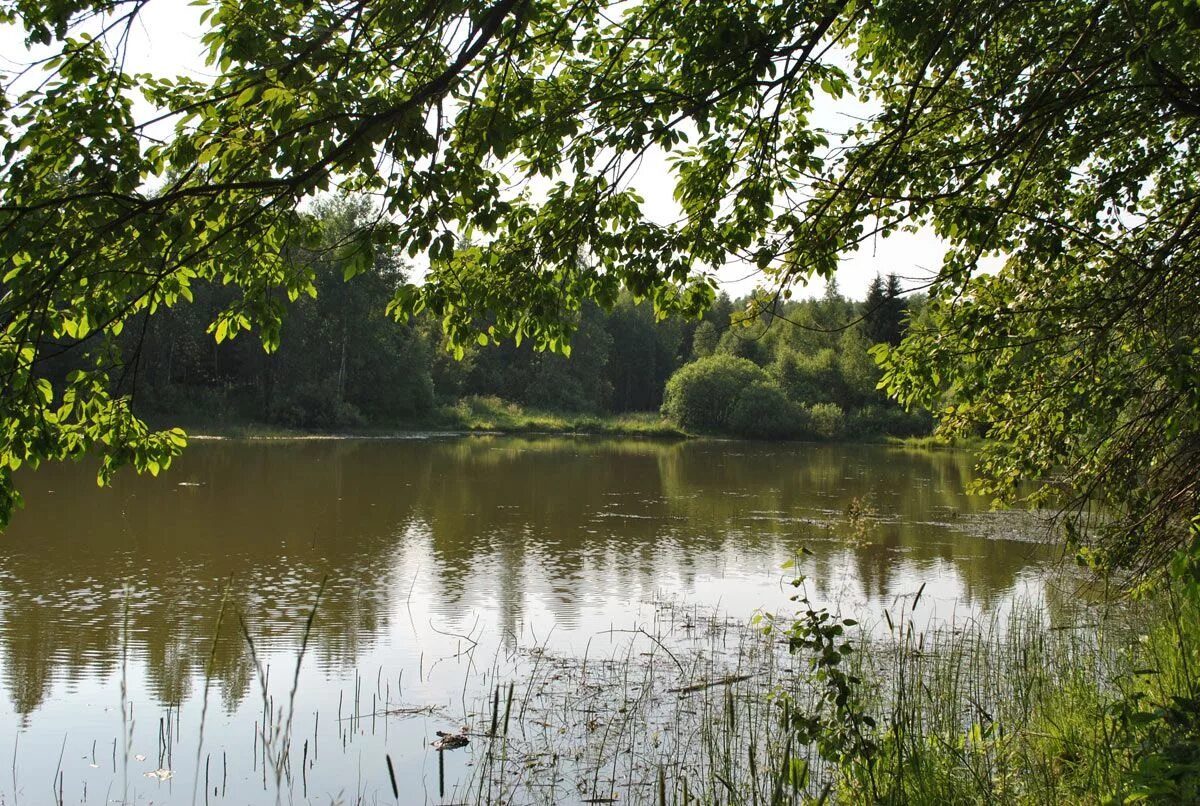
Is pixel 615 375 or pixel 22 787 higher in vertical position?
pixel 615 375

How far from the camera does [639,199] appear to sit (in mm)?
5898

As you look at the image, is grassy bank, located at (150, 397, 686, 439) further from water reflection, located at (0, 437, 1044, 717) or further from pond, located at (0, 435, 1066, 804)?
pond, located at (0, 435, 1066, 804)

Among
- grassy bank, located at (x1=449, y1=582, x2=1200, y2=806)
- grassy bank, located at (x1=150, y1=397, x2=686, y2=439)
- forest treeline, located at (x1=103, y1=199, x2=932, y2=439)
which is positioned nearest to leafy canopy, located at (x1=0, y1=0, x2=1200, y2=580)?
grassy bank, located at (x1=449, y1=582, x2=1200, y2=806)

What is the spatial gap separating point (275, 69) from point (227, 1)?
2.51 ft

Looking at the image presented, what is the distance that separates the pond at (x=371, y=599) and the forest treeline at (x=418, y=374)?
12263mm

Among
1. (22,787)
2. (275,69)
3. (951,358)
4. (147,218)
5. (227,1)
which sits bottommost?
(22,787)

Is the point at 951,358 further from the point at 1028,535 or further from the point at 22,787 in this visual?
the point at 1028,535

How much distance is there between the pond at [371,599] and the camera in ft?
21.3

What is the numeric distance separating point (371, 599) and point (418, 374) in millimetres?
39790

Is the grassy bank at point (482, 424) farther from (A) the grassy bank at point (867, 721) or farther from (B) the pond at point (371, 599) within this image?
(A) the grassy bank at point (867, 721)

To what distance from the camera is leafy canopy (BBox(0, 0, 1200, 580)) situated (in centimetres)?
411

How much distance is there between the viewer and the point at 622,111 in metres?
5.27

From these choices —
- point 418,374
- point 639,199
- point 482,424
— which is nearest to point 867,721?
point 639,199

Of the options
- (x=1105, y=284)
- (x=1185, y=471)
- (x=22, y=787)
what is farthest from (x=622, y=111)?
(x=22, y=787)
